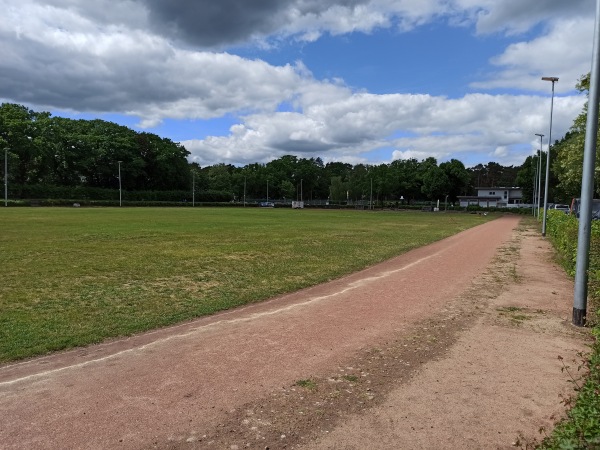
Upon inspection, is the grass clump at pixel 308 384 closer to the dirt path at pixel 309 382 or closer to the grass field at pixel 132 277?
the dirt path at pixel 309 382

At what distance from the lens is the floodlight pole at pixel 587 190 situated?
7.28 m

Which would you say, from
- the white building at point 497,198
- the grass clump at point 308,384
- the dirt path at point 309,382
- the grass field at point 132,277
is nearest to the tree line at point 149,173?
the white building at point 497,198

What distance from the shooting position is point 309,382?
5.00 m

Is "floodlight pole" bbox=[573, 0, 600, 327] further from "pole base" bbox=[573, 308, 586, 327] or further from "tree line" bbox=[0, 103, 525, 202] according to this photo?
"tree line" bbox=[0, 103, 525, 202]

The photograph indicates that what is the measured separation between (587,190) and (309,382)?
570 cm

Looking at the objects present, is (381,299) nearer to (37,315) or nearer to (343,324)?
(343,324)

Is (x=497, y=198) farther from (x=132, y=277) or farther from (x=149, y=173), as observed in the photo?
(x=132, y=277)

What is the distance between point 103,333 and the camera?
6.97m

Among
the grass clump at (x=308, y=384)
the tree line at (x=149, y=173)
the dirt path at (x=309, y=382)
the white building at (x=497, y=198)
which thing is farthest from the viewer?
the white building at (x=497, y=198)

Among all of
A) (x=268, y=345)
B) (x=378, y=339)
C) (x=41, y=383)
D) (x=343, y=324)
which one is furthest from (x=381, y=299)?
(x=41, y=383)

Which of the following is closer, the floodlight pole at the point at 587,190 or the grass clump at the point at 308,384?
the grass clump at the point at 308,384

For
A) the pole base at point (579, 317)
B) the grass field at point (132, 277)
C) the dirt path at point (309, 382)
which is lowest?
the grass field at point (132, 277)

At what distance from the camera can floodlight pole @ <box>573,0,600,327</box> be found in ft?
23.9

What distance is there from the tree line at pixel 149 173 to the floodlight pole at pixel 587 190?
87.4 m
